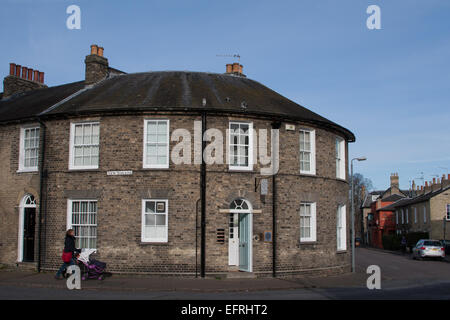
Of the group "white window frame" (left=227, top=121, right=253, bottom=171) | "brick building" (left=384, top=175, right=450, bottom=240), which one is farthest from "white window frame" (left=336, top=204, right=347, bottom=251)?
"brick building" (left=384, top=175, right=450, bottom=240)

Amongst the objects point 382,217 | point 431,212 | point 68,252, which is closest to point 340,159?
point 68,252

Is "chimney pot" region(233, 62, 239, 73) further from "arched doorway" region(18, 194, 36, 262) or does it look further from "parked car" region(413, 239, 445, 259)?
"parked car" region(413, 239, 445, 259)

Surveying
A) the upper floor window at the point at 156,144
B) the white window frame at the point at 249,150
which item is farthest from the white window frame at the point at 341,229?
the upper floor window at the point at 156,144

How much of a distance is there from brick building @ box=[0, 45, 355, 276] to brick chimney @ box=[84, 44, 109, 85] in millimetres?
1253

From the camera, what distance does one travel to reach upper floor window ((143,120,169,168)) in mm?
19194

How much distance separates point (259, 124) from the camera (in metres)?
20.1

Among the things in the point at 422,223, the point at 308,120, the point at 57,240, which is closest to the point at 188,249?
the point at 57,240

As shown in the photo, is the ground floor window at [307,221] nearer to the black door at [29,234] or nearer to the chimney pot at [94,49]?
the black door at [29,234]

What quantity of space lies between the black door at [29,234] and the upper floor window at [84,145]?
9.57 feet

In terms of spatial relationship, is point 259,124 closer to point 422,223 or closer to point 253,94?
point 253,94

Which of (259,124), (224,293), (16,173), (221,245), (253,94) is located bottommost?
(224,293)

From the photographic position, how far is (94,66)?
23141 mm
